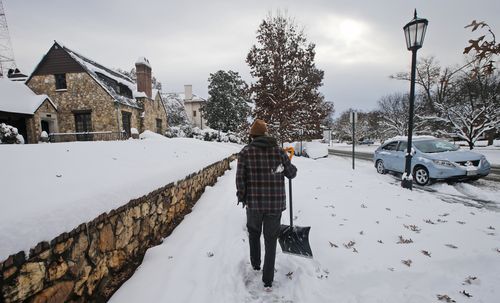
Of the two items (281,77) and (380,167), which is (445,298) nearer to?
(380,167)

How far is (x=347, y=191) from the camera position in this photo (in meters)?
6.27

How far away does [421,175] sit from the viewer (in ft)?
24.4

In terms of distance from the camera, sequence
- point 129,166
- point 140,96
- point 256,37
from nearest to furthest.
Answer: point 129,166 < point 256,37 < point 140,96

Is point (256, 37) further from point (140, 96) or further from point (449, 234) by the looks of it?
point (449, 234)

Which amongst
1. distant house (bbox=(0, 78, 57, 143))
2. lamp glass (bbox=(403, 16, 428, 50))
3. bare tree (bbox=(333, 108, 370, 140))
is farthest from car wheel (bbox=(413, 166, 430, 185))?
bare tree (bbox=(333, 108, 370, 140))

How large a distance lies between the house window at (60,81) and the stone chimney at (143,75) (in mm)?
5082

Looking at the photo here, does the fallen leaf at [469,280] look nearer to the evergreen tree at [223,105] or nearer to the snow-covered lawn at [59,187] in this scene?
the snow-covered lawn at [59,187]

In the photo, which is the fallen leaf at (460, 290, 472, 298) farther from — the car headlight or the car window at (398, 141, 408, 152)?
the car window at (398, 141, 408, 152)

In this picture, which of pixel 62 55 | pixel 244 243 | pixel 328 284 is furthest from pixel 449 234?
pixel 62 55

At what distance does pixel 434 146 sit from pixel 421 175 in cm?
125

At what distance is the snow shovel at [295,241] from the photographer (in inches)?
123

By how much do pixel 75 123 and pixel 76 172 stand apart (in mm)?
18635

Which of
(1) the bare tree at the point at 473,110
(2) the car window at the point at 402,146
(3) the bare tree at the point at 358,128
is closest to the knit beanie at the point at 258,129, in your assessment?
(2) the car window at the point at 402,146

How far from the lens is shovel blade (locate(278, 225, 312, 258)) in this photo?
3119 mm
